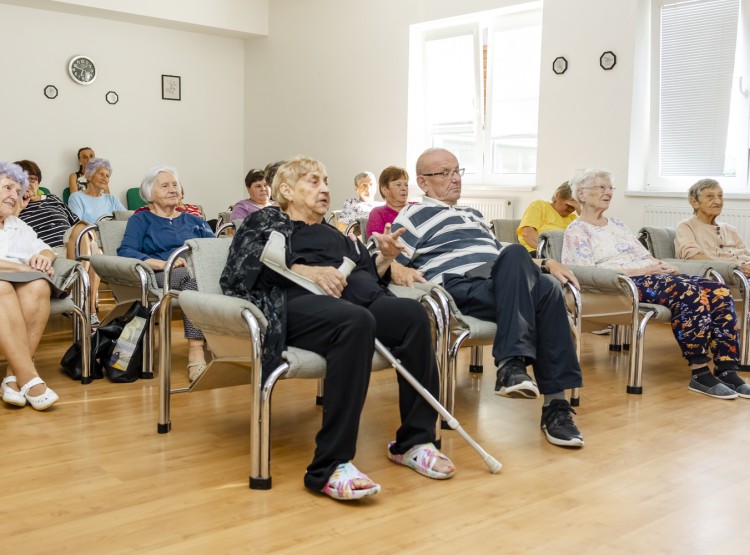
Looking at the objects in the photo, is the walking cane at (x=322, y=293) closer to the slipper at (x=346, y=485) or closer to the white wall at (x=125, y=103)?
the slipper at (x=346, y=485)

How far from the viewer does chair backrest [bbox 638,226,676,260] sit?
469cm

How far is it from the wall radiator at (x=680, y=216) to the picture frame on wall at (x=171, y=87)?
228 inches

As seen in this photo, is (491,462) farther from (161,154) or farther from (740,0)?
(161,154)

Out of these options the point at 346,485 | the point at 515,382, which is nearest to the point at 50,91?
the point at 515,382

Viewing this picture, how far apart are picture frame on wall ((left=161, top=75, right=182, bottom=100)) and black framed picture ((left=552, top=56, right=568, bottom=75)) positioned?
4767mm

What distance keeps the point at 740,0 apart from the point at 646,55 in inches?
30.5

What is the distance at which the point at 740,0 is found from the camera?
600cm

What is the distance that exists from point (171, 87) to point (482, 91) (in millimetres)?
3898

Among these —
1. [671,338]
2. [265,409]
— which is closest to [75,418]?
[265,409]

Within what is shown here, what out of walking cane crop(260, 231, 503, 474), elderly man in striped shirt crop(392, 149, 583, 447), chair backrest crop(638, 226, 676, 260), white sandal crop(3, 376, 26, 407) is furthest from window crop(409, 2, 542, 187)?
white sandal crop(3, 376, 26, 407)

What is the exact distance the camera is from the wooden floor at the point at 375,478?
2.11 metres

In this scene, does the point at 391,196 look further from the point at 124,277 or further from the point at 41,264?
the point at 41,264

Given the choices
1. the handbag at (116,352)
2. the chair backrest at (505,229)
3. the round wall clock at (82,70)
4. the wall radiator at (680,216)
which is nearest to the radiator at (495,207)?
the wall radiator at (680,216)

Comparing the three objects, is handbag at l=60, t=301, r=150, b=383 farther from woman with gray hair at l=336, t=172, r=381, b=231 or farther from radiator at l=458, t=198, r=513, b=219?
radiator at l=458, t=198, r=513, b=219
